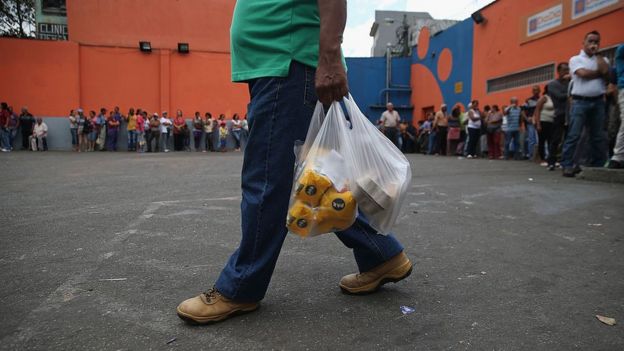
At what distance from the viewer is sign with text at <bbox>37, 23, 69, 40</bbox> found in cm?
2100

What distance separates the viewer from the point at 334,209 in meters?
1.81

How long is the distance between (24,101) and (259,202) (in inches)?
832

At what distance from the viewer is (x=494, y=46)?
1585 centimetres

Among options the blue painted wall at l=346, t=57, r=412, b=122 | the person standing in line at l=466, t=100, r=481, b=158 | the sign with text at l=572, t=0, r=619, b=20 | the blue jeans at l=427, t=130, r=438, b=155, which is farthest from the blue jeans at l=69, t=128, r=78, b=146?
the sign with text at l=572, t=0, r=619, b=20

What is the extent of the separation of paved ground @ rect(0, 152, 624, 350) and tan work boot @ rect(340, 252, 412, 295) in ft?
0.17

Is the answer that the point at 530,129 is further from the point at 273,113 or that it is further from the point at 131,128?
the point at 131,128

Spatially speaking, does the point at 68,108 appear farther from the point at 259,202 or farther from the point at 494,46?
the point at 259,202

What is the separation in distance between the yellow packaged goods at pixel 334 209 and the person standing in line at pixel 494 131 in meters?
13.2

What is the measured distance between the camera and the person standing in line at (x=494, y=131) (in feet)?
45.6

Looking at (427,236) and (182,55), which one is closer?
(427,236)

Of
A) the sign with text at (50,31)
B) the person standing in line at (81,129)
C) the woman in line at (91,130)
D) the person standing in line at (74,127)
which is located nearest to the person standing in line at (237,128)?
the woman in line at (91,130)

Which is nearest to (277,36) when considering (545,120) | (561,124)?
(561,124)

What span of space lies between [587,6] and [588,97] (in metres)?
6.52

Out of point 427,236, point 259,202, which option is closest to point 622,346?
point 259,202
